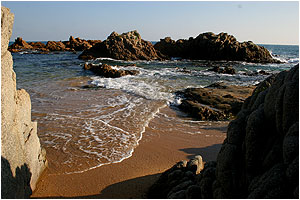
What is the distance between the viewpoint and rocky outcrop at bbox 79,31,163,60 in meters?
40.1

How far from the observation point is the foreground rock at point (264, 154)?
2557mm

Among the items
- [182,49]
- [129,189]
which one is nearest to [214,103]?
[129,189]

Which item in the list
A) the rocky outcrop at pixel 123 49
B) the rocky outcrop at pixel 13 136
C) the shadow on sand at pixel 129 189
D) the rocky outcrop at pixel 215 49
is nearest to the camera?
the rocky outcrop at pixel 13 136

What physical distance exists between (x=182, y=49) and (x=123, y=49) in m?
13.6

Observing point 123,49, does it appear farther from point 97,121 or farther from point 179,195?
point 179,195

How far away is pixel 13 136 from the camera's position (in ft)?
13.8

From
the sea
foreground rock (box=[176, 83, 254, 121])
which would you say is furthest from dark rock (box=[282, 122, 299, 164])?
foreground rock (box=[176, 83, 254, 121])

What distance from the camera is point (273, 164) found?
9.49ft

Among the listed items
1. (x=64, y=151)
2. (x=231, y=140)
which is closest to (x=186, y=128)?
(x=64, y=151)

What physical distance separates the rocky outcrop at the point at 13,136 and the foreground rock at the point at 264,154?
2.77m

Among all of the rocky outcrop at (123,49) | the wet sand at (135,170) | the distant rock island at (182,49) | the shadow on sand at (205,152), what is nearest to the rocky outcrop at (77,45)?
the distant rock island at (182,49)

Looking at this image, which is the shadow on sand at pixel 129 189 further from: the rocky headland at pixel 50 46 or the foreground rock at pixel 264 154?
the rocky headland at pixel 50 46

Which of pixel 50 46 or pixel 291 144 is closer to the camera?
pixel 291 144

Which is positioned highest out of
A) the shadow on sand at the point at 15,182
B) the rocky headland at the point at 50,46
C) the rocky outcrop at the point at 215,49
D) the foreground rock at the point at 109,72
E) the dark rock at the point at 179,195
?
the rocky headland at the point at 50,46
